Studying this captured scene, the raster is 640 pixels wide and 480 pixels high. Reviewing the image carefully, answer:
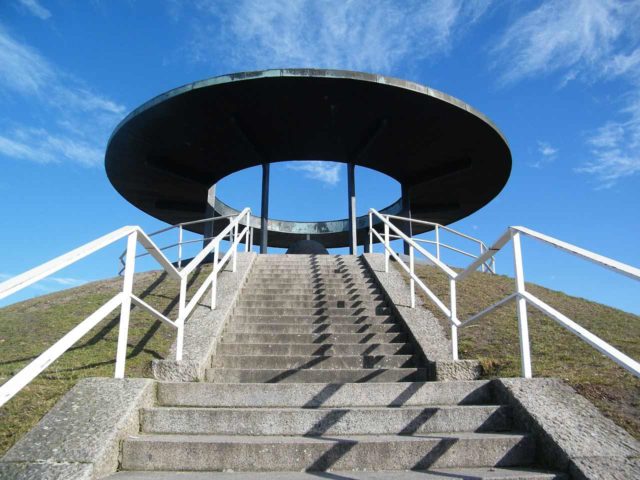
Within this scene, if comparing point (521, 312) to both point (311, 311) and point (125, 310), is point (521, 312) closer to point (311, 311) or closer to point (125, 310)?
point (125, 310)

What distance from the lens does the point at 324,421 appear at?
128 inches

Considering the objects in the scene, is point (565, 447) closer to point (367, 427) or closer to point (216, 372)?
point (367, 427)

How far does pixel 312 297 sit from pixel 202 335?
8.33 feet

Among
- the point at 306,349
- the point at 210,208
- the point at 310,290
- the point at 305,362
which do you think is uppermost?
the point at 210,208

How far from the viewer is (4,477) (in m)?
2.47

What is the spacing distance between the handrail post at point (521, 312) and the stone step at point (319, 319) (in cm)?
262

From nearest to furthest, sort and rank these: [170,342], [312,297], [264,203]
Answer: [170,342]
[312,297]
[264,203]

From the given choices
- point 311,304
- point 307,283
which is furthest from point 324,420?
point 307,283

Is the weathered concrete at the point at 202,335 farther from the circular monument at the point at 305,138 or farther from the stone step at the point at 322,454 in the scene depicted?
the circular monument at the point at 305,138

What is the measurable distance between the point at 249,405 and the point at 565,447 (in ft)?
7.17

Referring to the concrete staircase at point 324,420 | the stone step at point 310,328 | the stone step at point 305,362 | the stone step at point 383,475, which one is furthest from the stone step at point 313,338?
the stone step at point 383,475

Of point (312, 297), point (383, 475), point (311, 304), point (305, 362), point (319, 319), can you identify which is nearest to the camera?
point (383, 475)

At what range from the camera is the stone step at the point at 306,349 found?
536 centimetres

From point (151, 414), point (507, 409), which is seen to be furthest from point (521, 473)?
point (151, 414)
